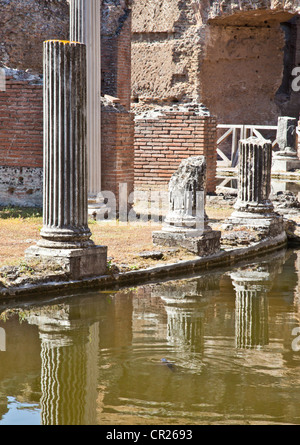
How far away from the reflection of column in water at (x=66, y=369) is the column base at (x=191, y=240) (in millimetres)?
2338

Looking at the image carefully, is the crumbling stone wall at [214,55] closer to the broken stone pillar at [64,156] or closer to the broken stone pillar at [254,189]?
the broken stone pillar at [254,189]

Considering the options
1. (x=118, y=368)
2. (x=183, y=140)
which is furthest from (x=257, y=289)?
(x=183, y=140)

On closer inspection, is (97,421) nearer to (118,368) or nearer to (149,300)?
(118,368)

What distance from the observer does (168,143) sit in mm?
12203

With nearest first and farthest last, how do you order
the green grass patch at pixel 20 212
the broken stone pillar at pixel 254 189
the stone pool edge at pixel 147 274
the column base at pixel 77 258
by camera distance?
the stone pool edge at pixel 147 274, the column base at pixel 77 258, the broken stone pillar at pixel 254 189, the green grass patch at pixel 20 212

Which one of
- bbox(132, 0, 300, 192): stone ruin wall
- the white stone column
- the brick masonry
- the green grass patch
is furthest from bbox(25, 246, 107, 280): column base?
bbox(132, 0, 300, 192): stone ruin wall

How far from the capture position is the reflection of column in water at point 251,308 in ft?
16.8

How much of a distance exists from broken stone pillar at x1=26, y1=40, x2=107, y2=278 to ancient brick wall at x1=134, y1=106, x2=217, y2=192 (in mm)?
5824

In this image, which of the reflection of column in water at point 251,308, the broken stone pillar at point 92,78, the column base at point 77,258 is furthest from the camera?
the broken stone pillar at point 92,78

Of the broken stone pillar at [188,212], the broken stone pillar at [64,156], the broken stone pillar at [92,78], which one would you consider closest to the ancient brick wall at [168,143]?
the broken stone pillar at [92,78]

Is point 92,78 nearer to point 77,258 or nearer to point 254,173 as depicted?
point 254,173

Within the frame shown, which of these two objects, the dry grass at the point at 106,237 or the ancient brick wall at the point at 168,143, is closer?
the dry grass at the point at 106,237

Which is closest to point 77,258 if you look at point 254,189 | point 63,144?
point 63,144

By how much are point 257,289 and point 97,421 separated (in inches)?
140
